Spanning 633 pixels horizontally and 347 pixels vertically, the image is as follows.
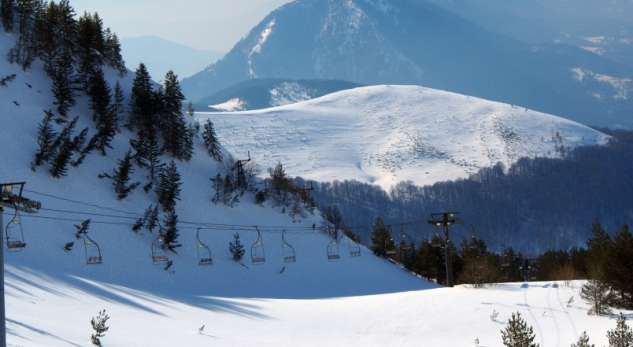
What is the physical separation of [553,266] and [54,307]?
83.6 m

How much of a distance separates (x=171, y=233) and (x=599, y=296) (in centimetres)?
3762

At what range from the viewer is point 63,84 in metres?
71.6

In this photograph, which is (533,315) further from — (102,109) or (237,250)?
(102,109)

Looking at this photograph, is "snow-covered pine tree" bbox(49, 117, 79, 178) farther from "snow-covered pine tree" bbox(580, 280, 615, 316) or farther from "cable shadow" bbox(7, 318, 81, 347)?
"snow-covered pine tree" bbox(580, 280, 615, 316)

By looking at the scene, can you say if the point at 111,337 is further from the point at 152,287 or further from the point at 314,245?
the point at 314,245

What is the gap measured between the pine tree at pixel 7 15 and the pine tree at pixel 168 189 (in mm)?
24333

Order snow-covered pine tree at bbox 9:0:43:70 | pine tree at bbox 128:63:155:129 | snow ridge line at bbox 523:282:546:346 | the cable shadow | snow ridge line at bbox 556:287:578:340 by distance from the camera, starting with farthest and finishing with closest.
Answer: pine tree at bbox 128:63:155:129
snow-covered pine tree at bbox 9:0:43:70
snow ridge line at bbox 556:287:578:340
snow ridge line at bbox 523:282:546:346
the cable shadow

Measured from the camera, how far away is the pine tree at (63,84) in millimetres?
70125

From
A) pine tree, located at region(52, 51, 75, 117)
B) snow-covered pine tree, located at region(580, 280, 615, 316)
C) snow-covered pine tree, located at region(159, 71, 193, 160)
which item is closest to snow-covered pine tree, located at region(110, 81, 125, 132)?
pine tree, located at region(52, 51, 75, 117)

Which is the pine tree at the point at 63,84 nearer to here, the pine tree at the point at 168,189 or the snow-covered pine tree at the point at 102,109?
the snow-covered pine tree at the point at 102,109

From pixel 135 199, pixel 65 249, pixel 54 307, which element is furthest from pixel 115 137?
pixel 54 307

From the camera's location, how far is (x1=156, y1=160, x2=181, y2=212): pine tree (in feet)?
224

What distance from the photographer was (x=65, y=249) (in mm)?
52406

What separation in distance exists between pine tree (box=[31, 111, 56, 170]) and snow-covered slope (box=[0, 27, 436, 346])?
0.67 metres
